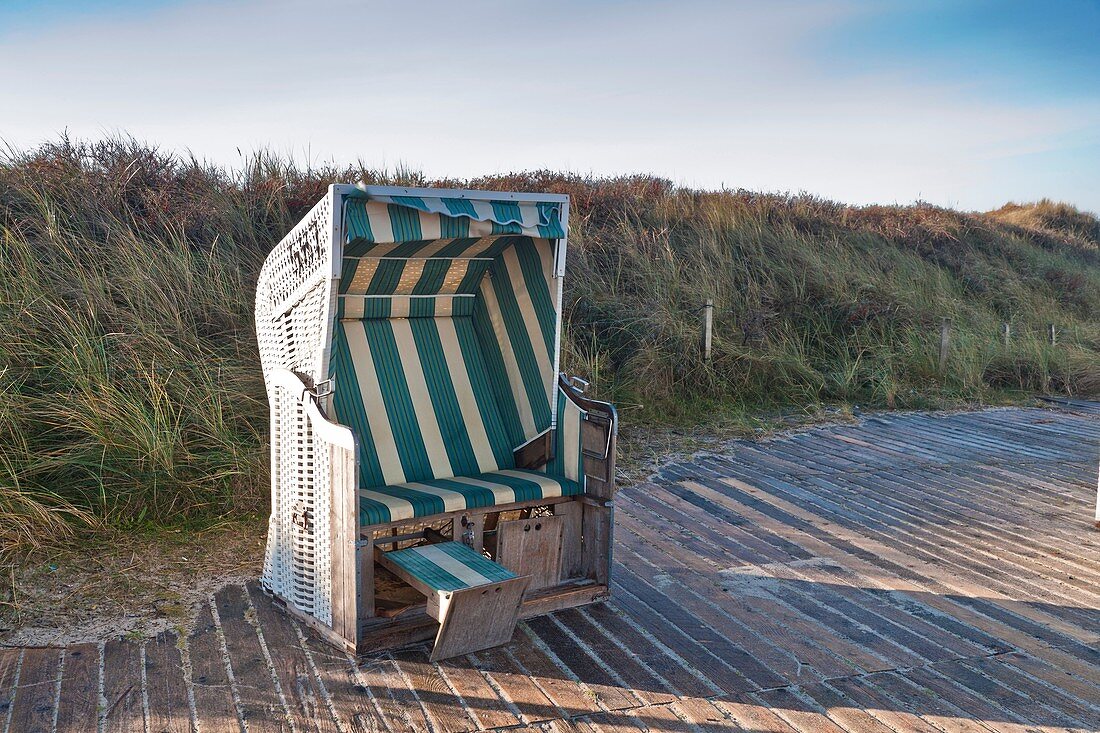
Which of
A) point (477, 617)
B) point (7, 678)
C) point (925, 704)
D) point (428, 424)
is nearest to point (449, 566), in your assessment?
point (477, 617)

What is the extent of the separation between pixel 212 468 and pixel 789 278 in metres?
7.43

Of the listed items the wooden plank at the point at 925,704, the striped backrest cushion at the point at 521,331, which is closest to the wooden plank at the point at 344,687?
the striped backrest cushion at the point at 521,331

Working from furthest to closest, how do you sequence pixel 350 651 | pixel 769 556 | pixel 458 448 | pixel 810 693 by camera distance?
1. pixel 769 556
2. pixel 458 448
3. pixel 350 651
4. pixel 810 693

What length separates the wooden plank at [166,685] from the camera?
2688 mm

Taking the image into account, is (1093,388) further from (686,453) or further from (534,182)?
(534,182)

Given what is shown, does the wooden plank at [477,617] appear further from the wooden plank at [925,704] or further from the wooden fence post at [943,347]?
the wooden fence post at [943,347]

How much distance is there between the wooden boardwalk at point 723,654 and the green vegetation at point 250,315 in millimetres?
1450

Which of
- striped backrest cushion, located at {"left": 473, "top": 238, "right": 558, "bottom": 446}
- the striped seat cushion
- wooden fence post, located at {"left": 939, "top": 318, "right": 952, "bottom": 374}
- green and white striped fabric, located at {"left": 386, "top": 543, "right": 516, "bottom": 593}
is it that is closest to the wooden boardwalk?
green and white striped fabric, located at {"left": 386, "top": 543, "right": 516, "bottom": 593}

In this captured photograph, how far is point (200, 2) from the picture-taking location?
692cm

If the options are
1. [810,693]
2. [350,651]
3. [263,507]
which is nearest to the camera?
[810,693]

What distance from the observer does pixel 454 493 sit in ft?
11.4

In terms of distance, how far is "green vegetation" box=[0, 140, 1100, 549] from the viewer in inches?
187

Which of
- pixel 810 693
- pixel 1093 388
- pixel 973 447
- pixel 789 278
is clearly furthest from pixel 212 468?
pixel 1093 388

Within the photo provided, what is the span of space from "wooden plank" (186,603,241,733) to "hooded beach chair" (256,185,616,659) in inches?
12.9
